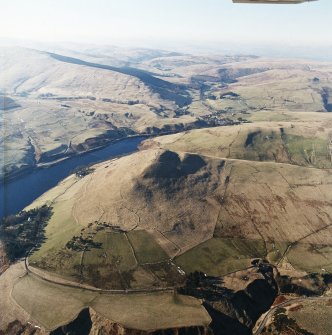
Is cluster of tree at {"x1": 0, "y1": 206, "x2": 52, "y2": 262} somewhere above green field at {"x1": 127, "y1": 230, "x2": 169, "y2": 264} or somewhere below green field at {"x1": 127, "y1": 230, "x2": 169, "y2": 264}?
below

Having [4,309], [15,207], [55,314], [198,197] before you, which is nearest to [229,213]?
[198,197]

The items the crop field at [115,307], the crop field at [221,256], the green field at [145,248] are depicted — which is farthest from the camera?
the green field at [145,248]

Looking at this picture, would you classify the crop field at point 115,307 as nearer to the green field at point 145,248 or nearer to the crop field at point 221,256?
the crop field at point 221,256

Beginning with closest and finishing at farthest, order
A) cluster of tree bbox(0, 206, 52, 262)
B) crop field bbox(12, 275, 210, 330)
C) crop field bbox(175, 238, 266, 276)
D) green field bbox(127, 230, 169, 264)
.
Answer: crop field bbox(12, 275, 210, 330) < crop field bbox(175, 238, 266, 276) < green field bbox(127, 230, 169, 264) < cluster of tree bbox(0, 206, 52, 262)

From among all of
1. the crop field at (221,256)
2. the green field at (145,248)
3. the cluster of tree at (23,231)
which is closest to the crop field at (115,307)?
the crop field at (221,256)

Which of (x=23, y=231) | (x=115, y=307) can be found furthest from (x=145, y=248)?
(x=23, y=231)

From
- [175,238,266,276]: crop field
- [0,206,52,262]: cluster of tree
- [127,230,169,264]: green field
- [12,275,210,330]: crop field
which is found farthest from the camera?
[0,206,52,262]: cluster of tree

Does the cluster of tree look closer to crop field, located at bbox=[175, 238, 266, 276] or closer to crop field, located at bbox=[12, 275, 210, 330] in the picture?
crop field, located at bbox=[12, 275, 210, 330]

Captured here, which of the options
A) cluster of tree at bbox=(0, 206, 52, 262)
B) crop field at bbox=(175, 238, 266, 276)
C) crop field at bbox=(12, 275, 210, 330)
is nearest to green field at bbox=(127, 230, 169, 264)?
crop field at bbox=(175, 238, 266, 276)

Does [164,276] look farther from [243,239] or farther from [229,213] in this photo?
[229,213]
